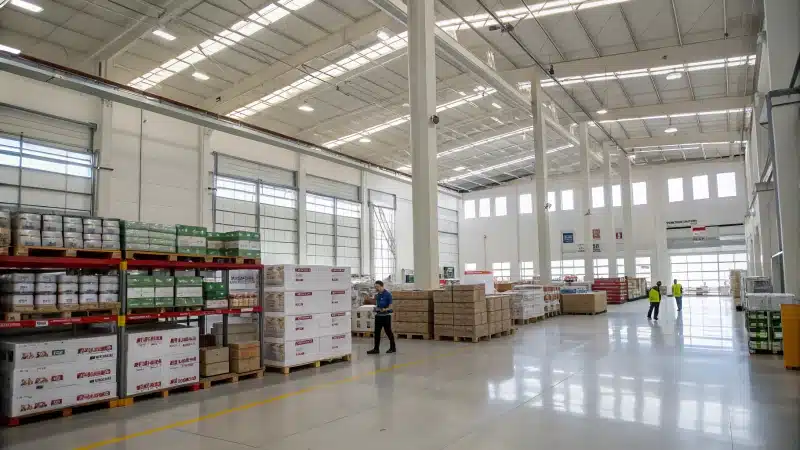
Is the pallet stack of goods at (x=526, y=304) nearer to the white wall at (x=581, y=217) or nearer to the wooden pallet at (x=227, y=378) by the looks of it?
the wooden pallet at (x=227, y=378)

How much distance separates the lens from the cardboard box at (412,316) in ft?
44.4

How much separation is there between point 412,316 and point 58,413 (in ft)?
28.2

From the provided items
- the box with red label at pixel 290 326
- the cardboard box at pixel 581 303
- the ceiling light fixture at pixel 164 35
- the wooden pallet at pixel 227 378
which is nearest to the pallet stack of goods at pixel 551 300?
the cardboard box at pixel 581 303

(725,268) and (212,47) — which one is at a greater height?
(212,47)

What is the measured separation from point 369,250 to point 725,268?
2275 cm

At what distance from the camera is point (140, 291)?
736 cm

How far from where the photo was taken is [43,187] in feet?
49.6

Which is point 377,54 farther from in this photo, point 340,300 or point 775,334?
point 775,334

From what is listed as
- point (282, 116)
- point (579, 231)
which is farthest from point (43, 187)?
point (579, 231)

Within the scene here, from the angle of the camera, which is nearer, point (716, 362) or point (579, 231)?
point (716, 362)

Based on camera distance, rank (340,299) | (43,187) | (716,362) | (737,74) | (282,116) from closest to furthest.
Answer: (716,362), (340,299), (43,187), (737,74), (282,116)

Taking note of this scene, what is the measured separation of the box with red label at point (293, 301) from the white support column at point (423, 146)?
169 inches

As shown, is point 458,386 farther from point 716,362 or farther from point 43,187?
point 43,187

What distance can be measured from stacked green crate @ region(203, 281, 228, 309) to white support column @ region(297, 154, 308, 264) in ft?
51.5
